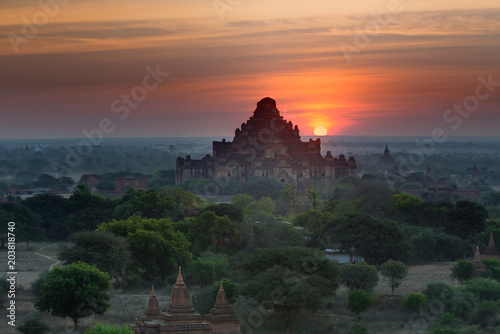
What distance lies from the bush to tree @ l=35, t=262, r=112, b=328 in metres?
13.2

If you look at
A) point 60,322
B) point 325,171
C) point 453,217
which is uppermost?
point 325,171

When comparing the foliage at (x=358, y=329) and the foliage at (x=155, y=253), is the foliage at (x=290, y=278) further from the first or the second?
the foliage at (x=155, y=253)

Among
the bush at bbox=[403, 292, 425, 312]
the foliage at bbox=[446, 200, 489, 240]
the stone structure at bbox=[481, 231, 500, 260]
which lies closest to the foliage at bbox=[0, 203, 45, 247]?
the foliage at bbox=[446, 200, 489, 240]

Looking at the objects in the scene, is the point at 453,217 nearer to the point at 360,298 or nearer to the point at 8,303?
the point at 360,298

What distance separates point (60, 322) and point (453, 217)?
1346 inches

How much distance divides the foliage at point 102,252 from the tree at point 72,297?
7.00 m

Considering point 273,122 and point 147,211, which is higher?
point 273,122

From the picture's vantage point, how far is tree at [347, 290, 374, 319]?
47.9 m

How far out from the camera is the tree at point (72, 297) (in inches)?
1729

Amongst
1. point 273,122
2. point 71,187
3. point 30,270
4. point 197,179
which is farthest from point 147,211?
point 71,187

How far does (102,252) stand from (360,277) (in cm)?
1237

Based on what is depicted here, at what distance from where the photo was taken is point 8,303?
1900 inches

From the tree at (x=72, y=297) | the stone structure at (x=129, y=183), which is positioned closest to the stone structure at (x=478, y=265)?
the tree at (x=72, y=297)

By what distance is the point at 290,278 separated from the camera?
46969 millimetres
